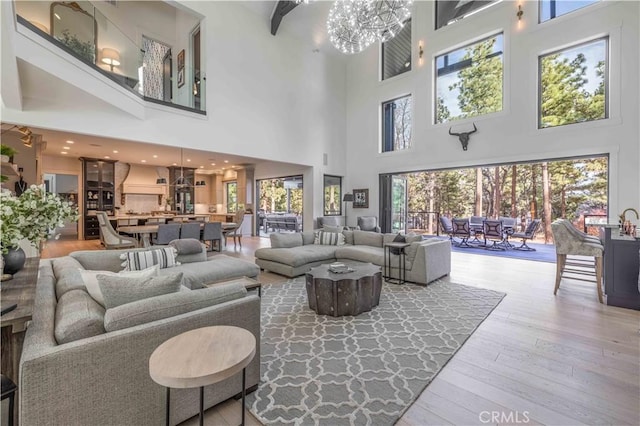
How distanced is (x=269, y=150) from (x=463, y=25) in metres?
6.00

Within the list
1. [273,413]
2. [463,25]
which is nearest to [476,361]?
[273,413]

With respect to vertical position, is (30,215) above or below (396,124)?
below

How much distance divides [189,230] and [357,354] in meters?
5.41

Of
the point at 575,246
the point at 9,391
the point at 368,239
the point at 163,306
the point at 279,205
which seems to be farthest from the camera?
the point at 279,205

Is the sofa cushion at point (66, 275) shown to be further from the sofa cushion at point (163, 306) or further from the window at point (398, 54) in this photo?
the window at point (398, 54)

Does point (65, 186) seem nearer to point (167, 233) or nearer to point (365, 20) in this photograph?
point (167, 233)

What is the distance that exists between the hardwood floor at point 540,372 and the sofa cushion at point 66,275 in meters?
1.44

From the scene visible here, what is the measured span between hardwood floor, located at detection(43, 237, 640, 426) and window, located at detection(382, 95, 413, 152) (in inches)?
241

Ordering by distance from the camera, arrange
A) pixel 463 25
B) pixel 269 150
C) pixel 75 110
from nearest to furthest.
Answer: pixel 75 110 → pixel 463 25 → pixel 269 150

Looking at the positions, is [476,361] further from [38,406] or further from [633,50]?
[633,50]

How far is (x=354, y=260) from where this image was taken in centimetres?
540

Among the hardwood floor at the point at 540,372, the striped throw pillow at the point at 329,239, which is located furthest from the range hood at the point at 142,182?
the hardwood floor at the point at 540,372

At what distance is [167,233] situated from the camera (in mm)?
6258

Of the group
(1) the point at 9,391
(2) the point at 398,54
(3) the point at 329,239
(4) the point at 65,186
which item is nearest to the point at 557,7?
(2) the point at 398,54
